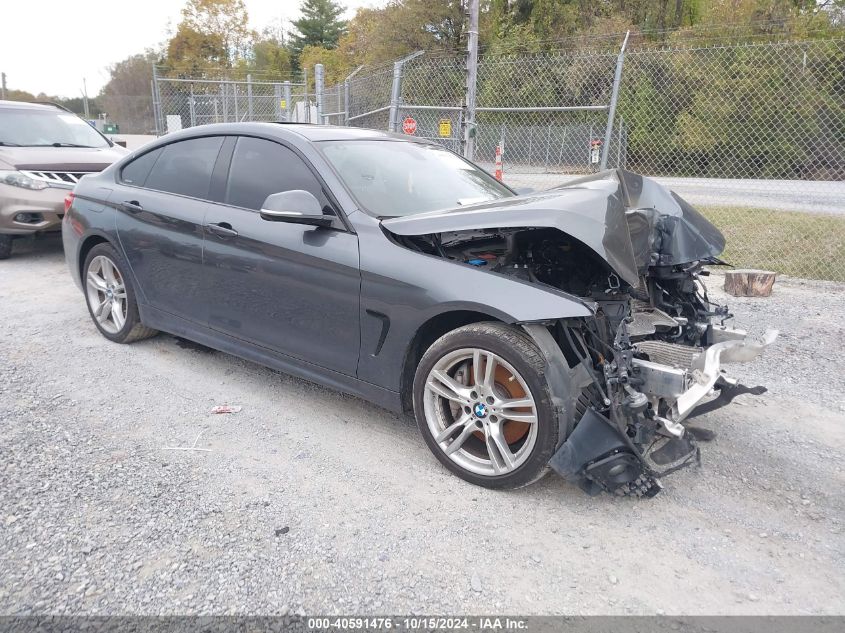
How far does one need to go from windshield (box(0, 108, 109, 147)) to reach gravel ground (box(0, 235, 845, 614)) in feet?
17.6

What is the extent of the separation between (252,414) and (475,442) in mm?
1423

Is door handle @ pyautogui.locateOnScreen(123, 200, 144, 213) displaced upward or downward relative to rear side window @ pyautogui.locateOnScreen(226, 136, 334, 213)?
downward

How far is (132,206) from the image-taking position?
4586 mm

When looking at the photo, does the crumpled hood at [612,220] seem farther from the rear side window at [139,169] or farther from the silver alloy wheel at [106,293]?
the silver alloy wheel at [106,293]

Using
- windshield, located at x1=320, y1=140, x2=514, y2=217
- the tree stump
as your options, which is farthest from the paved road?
windshield, located at x1=320, y1=140, x2=514, y2=217

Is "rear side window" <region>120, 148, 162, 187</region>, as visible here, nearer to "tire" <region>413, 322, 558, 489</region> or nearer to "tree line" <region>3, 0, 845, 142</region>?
"tire" <region>413, 322, 558, 489</region>

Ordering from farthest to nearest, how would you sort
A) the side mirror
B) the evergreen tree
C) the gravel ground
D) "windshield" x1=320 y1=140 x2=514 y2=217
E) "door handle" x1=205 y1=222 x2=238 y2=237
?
the evergreen tree, "door handle" x1=205 y1=222 x2=238 y2=237, "windshield" x1=320 y1=140 x2=514 y2=217, the side mirror, the gravel ground

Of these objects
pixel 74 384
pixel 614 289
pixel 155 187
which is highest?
pixel 155 187

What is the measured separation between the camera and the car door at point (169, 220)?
13.7ft

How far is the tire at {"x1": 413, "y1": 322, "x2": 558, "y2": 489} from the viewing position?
112 inches

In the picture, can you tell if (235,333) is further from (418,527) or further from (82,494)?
(418,527)

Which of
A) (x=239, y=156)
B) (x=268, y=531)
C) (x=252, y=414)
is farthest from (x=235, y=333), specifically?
(x=268, y=531)

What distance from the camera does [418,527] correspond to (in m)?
2.78

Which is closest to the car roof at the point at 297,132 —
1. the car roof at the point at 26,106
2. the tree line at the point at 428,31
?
the car roof at the point at 26,106
